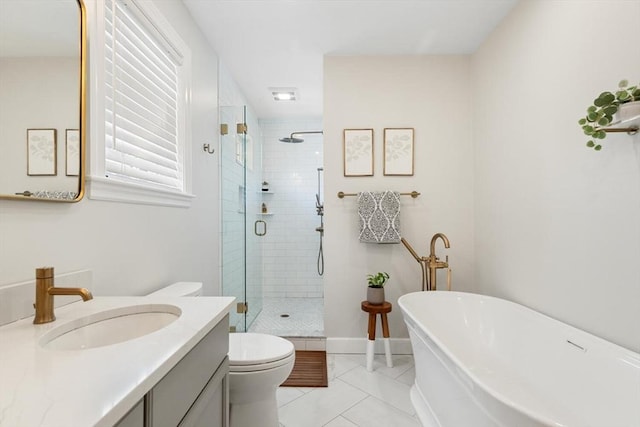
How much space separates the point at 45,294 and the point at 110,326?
0.69 feet

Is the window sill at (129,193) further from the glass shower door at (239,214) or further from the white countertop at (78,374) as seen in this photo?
the glass shower door at (239,214)

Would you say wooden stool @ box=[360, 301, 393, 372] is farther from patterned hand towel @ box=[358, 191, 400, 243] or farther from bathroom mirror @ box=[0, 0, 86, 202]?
bathroom mirror @ box=[0, 0, 86, 202]

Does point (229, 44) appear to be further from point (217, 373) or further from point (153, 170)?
point (217, 373)

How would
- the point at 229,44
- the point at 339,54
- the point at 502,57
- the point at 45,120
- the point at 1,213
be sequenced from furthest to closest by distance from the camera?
the point at 339,54 < the point at 229,44 < the point at 502,57 < the point at 45,120 < the point at 1,213

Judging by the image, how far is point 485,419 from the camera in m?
1.18

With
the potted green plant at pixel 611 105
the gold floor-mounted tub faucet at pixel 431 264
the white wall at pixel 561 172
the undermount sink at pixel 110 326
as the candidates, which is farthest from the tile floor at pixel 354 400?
the potted green plant at pixel 611 105

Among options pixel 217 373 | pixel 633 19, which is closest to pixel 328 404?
pixel 217 373

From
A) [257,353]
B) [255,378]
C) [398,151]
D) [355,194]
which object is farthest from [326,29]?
[255,378]

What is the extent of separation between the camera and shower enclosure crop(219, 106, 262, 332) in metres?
2.76

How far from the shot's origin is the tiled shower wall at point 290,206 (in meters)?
4.39

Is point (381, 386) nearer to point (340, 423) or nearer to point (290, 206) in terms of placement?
point (340, 423)

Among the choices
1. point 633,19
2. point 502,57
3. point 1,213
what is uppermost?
point 502,57

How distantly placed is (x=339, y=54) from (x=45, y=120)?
2.29m

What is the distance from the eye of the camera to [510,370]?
182 centimetres
